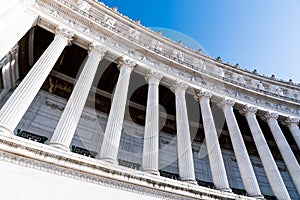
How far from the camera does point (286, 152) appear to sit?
2378 cm

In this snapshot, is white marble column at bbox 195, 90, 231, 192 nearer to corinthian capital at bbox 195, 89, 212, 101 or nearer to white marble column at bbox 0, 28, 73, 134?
corinthian capital at bbox 195, 89, 212, 101

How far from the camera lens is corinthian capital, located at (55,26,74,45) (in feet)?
66.0

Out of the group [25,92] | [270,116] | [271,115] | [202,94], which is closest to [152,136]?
[25,92]

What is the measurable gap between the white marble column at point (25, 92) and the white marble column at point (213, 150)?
14.4m

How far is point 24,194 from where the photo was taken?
1033cm

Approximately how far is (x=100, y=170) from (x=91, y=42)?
13.2 meters

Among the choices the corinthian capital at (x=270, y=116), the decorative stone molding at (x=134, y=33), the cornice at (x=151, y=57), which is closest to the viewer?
the cornice at (x=151, y=57)

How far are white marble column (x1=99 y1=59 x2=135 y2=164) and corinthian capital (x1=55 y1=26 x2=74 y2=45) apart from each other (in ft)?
16.6

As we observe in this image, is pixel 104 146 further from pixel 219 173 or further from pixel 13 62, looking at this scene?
pixel 13 62

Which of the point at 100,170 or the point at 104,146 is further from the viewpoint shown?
the point at 104,146

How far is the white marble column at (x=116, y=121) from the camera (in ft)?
48.0

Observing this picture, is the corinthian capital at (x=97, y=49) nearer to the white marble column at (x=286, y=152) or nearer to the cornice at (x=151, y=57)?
the cornice at (x=151, y=57)

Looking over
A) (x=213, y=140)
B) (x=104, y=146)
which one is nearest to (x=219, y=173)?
(x=213, y=140)

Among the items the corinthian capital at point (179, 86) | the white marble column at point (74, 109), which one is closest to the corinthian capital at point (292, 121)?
the corinthian capital at point (179, 86)
